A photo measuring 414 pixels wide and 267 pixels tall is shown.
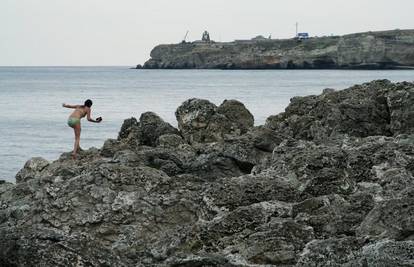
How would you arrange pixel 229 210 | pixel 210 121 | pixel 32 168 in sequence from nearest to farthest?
pixel 229 210, pixel 32 168, pixel 210 121

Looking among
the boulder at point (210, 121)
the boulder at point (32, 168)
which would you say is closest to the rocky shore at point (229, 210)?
the boulder at point (210, 121)

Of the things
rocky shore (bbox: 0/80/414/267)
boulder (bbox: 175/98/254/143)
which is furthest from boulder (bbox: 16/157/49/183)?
rocky shore (bbox: 0/80/414/267)

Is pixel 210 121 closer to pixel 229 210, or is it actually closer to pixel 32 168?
pixel 32 168

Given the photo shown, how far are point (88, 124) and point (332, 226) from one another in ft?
147

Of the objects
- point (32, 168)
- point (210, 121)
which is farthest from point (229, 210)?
point (32, 168)

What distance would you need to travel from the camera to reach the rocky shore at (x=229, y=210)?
8.15m

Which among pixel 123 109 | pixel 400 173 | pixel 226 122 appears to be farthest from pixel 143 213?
pixel 123 109

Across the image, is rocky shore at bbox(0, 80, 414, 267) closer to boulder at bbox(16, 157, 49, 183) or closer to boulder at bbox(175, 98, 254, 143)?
boulder at bbox(175, 98, 254, 143)

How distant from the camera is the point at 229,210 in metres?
9.99

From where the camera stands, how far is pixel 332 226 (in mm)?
8688

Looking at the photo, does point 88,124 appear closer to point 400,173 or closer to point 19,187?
point 19,187

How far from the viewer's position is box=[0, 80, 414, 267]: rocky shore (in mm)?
8148

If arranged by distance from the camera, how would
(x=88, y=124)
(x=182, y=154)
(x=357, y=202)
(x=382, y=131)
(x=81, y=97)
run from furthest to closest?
(x=81, y=97)
(x=88, y=124)
(x=382, y=131)
(x=182, y=154)
(x=357, y=202)

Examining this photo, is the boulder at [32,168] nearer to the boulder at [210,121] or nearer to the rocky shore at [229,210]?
the boulder at [210,121]
